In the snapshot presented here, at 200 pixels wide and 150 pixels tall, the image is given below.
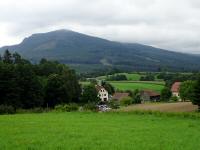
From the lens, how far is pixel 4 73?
245 feet

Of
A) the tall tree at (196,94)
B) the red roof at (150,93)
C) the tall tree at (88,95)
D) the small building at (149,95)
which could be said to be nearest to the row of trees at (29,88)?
the tall tree at (88,95)

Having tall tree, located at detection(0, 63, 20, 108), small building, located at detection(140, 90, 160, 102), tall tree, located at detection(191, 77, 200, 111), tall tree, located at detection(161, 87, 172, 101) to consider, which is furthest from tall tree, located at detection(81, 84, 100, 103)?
small building, located at detection(140, 90, 160, 102)

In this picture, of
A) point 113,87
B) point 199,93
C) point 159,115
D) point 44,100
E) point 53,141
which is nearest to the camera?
point 53,141

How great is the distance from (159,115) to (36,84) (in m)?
35.7

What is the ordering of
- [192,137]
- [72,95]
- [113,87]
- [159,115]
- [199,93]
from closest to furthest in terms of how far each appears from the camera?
[192,137] → [159,115] → [199,93] → [72,95] → [113,87]

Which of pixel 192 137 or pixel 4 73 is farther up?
pixel 4 73

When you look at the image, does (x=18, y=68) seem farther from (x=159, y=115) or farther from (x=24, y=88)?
(x=159, y=115)

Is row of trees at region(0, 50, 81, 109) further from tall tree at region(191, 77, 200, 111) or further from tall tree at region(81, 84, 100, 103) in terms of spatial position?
tall tree at region(191, 77, 200, 111)

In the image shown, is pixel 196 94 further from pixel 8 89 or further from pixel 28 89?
pixel 8 89

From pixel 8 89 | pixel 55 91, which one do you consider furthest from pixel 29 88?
pixel 55 91

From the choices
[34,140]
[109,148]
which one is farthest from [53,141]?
[109,148]

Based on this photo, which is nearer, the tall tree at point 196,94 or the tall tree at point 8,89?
the tall tree at point 196,94

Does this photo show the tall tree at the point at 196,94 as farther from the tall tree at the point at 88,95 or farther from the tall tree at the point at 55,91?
the tall tree at the point at 88,95

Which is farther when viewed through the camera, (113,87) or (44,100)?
(113,87)
